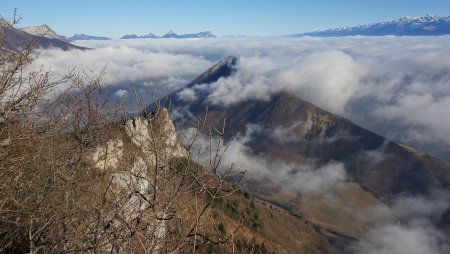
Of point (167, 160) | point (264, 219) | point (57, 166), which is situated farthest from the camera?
point (264, 219)

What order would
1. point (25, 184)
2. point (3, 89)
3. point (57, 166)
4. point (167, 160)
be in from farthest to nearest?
point (57, 166) → point (25, 184) → point (3, 89) → point (167, 160)

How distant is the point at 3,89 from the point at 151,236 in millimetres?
9054

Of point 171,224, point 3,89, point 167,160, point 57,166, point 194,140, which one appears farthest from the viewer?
point 57,166

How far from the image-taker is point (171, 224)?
9.57 m

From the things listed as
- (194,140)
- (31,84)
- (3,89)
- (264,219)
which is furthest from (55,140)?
(264,219)

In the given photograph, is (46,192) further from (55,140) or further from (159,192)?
(159,192)

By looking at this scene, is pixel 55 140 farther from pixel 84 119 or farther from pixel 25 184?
pixel 25 184

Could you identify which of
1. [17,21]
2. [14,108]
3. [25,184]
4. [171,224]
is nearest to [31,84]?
[14,108]

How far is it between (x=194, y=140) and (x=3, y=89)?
9330mm

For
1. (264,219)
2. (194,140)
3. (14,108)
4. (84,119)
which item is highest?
(194,140)

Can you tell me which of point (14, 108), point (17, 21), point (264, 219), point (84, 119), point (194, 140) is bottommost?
point (264, 219)

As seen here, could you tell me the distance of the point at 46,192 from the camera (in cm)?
1473

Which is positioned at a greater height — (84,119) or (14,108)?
(14,108)

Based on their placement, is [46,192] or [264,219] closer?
[46,192]
